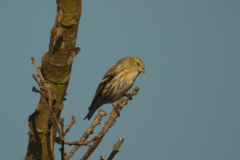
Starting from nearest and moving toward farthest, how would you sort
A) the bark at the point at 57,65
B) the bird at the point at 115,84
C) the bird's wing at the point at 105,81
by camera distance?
the bark at the point at 57,65, the bird at the point at 115,84, the bird's wing at the point at 105,81

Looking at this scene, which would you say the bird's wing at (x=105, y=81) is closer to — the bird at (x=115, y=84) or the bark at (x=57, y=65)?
the bird at (x=115, y=84)

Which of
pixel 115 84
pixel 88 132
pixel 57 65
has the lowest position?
pixel 88 132

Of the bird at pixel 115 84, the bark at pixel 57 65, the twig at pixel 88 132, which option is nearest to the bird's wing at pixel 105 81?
the bird at pixel 115 84

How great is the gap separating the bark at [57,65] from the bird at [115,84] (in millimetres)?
3160

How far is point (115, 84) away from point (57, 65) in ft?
10.8

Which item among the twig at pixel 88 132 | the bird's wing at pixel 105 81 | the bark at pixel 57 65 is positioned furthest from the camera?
the bird's wing at pixel 105 81

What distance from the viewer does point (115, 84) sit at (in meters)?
5.96

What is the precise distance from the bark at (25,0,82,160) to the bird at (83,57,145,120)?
10.4 feet

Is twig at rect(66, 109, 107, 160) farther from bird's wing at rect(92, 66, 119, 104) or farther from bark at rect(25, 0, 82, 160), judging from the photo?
bird's wing at rect(92, 66, 119, 104)

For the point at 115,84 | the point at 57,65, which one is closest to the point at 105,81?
the point at 115,84

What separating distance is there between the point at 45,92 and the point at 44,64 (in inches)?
25.1

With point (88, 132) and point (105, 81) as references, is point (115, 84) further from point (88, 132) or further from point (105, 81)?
point (88, 132)

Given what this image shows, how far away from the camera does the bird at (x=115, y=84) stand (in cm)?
593

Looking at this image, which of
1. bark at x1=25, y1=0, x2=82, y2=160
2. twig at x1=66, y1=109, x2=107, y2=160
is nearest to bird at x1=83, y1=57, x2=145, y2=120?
twig at x1=66, y1=109, x2=107, y2=160
